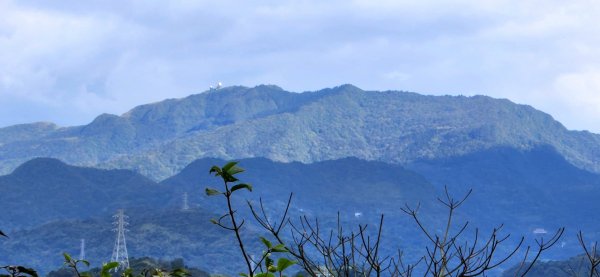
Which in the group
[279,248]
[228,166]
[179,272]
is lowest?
[179,272]

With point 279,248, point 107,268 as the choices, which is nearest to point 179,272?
point 107,268

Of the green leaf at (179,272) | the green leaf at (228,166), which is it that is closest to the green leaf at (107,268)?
the green leaf at (179,272)

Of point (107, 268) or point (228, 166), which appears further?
point (107, 268)

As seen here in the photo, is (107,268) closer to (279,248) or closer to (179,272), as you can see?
(179,272)

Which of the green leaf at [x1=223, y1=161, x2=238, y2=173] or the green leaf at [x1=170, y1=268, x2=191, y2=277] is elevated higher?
the green leaf at [x1=223, y1=161, x2=238, y2=173]

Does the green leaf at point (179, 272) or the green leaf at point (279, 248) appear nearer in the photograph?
the green leaf at point (279, 248)

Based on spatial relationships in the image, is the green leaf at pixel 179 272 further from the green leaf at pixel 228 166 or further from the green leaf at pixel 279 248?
the green leaf at pixel 228 166

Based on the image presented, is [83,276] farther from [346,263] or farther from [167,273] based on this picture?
[346,263]

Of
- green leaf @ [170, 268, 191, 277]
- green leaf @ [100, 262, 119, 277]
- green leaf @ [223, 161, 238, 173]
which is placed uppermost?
green leaf @ [223, 161, 238, 173]

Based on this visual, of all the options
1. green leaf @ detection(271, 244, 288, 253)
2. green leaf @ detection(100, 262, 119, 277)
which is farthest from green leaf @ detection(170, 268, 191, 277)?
green leaf @ detection(271, 244, 288, 253)

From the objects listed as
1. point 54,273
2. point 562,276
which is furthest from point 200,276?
point 562,276

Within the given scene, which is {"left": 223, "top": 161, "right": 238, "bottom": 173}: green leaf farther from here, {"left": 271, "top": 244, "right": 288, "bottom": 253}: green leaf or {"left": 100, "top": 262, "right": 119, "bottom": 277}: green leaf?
{"left": 100, "top": 262, "right": 119, "bottom": 277}: green leaf

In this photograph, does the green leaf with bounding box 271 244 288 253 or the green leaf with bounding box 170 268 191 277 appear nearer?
the green leaf with bounding box 271 244 288 253

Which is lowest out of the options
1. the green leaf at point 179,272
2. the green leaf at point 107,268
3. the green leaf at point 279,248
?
the green leaf at point 179,272
